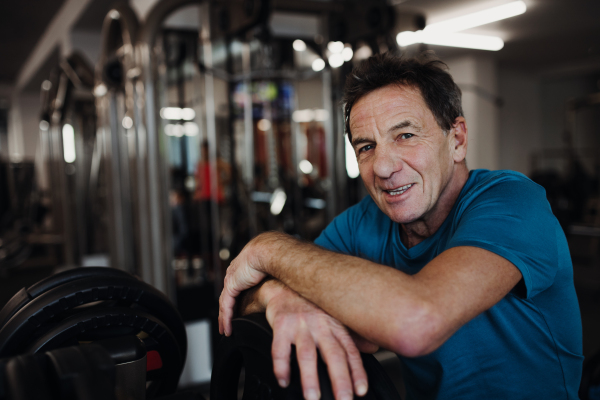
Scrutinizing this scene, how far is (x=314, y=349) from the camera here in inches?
27.0

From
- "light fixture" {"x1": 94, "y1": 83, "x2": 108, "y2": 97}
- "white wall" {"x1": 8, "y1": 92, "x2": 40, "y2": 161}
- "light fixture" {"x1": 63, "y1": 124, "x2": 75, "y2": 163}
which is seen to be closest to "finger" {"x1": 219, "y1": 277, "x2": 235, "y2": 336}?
"light fixture" {"x1": 94, "y1": 83, "x2": 108, "y2": 97}

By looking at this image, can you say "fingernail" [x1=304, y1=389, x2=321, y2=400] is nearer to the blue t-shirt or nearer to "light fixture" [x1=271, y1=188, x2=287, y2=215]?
the blue t-shirt

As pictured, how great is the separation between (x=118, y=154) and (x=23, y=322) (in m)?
2.80

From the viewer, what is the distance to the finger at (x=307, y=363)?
0.64 meters

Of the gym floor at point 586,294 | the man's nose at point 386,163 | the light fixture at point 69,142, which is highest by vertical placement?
the light fixture at point 69,142

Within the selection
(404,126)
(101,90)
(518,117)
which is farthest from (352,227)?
(518,117)

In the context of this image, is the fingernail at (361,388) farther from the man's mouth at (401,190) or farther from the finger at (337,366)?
the man's mouth at (401,190)

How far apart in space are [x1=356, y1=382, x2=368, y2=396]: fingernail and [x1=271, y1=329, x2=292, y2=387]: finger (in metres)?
0.11

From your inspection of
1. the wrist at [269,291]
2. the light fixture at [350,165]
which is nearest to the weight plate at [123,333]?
the wrist at [269,291]

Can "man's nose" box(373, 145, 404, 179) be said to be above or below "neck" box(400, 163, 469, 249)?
above

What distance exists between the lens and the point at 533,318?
0.93 meters

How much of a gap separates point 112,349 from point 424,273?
534mm

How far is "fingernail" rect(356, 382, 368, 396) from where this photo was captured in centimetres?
66

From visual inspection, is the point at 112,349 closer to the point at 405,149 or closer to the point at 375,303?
the point at 375,303
